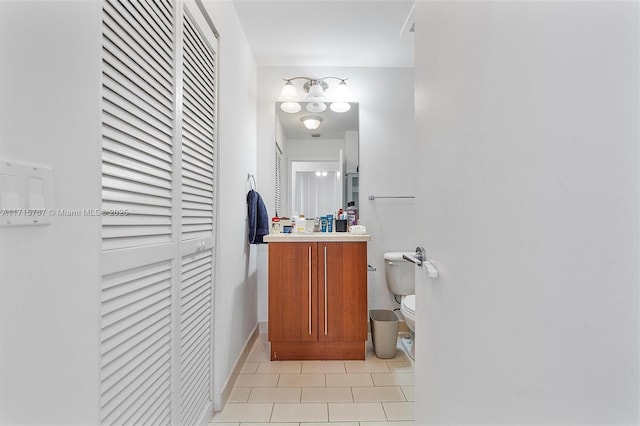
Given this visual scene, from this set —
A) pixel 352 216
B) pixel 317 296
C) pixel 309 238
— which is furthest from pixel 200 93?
pixel 352 216

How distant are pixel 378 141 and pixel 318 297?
148 cm

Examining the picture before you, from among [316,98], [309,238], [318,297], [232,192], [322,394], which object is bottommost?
[322,394]

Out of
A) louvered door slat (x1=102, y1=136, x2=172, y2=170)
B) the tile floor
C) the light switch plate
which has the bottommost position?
the tile floor

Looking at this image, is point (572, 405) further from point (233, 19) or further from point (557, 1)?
point (233, 19)

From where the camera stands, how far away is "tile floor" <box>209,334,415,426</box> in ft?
5.45

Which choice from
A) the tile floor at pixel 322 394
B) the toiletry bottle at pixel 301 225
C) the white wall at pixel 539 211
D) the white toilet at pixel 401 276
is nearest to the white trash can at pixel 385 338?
the tile floor at pixel 322 394

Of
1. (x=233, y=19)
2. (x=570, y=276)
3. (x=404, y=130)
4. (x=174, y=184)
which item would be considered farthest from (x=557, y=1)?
(x=404, y=130)

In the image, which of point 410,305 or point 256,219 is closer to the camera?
point 410,305

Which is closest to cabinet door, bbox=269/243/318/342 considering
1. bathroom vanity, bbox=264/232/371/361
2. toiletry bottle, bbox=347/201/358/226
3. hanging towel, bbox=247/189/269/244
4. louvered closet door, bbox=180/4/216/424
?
bathroom vanity, bbox=264/232/371/361

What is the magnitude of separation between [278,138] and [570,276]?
2.71m

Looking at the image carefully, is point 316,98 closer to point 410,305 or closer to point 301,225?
point 301,225

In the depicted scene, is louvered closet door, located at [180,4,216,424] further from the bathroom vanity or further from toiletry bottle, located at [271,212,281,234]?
toiletry bottle, located at [271,212,281,234]

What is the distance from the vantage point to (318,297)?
2.33m

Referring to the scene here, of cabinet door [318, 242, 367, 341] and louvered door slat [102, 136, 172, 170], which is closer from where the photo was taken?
louvered door slat [102, 136, 172, 170]
